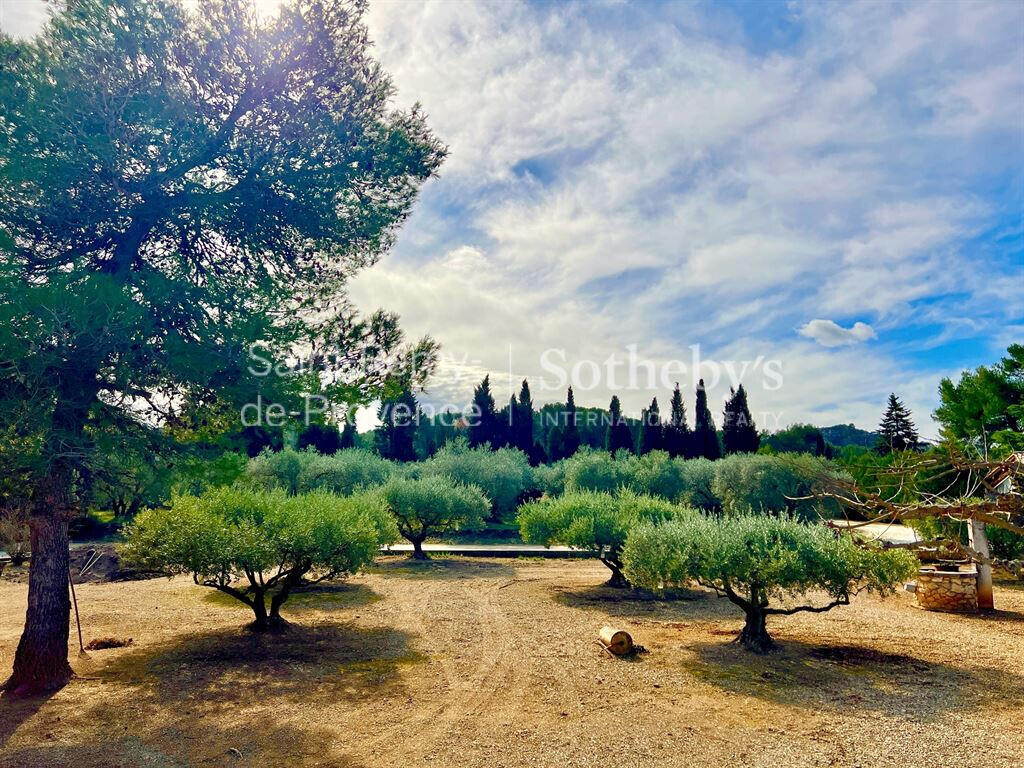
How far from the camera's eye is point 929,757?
26.3 feet

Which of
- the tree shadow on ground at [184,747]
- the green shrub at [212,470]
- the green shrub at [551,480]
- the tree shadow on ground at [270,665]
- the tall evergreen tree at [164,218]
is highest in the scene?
the tall evergreen tree at [164,218]

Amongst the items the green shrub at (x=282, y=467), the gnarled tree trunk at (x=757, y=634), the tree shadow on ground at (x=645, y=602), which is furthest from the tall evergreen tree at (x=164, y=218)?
the green shrub at (x=282, y=467)

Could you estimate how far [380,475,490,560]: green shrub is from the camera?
30453mm

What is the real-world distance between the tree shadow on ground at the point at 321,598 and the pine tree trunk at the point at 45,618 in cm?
698

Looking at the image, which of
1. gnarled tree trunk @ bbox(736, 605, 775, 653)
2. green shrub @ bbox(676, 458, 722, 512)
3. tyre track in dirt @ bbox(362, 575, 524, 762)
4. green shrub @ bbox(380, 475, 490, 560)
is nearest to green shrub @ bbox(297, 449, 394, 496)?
green shrub @ bbox(380, 475, 490, 560)

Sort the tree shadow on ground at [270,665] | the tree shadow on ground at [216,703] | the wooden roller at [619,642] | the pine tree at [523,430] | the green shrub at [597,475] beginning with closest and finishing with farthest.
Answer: the tree shadow on ground at [216,703], the tree shadow on ground at [270,665], the wooden roller at [619,642], the green shrub at [597,475], the pine tree at [523,430]

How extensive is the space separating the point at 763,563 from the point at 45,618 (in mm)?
13295

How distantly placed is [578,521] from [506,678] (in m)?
10.2

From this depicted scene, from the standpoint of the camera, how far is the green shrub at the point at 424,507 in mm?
30453

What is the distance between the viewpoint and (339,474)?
44094 millimetres

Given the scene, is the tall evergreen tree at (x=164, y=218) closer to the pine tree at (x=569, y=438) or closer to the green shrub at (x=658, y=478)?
the green shrub at (x=658, y=478)

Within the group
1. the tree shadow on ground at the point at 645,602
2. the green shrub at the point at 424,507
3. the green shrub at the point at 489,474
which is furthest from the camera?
the green shrub at the point at 489,474

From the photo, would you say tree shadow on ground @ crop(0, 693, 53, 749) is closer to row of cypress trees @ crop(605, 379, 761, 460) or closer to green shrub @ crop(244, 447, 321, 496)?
green shrub @ crop(244, 447, 321, 496)

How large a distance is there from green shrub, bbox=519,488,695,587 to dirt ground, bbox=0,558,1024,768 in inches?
139
